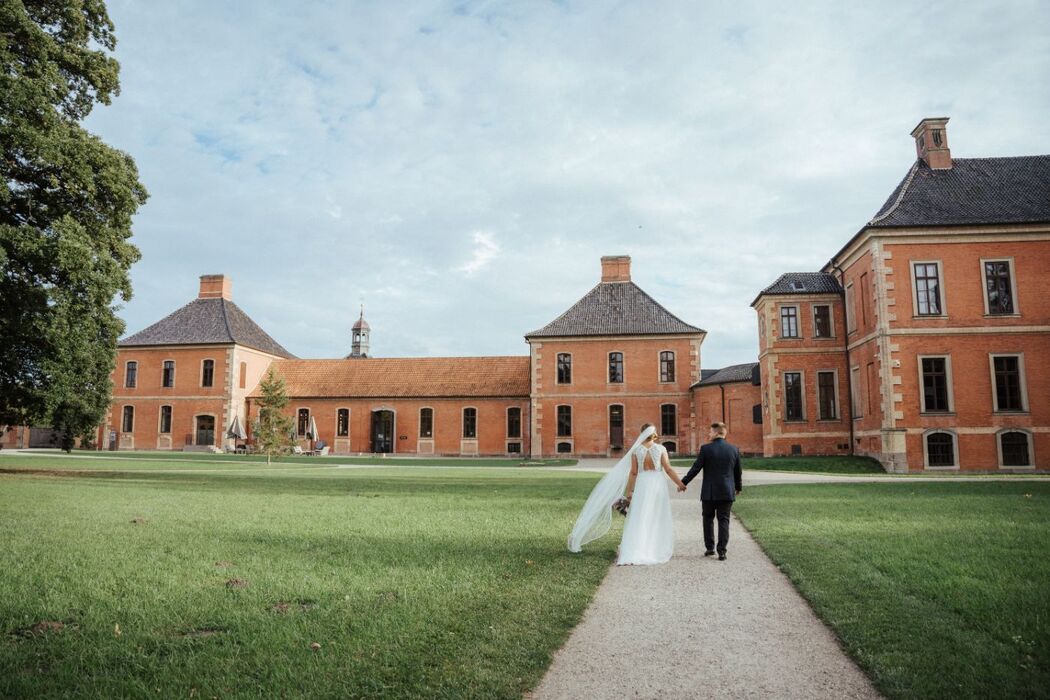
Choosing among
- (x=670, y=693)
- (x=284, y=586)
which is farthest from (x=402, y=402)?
(x=670, y=693)

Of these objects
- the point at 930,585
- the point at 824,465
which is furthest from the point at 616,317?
the point at 930,585

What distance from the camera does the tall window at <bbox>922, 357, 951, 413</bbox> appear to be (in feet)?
76.4

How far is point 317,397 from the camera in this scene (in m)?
43.0

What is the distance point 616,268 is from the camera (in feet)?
136

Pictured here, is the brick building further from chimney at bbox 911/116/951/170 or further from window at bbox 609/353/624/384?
window at bbox 609/353/624/384

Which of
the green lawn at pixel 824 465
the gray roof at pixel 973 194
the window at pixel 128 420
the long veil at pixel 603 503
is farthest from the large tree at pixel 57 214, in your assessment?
the window at pixel 128 420

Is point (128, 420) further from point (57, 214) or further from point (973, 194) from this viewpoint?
point (973, 194)

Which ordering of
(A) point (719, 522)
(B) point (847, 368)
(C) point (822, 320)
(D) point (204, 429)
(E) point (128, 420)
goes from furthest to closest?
(E) point (128, 420), (D) point (204, 429), (C) point (822, 320), (B) point (847, 368), (A) point (719, 522)

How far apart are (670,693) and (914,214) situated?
25.1m

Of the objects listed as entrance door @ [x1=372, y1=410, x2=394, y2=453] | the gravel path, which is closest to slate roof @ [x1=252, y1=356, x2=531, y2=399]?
entrance door @ [x1=372, y1=410, x2=394, y2=453]

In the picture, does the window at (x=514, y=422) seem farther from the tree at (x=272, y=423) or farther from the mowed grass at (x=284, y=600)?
the mowed grass at (x=284, y=600)

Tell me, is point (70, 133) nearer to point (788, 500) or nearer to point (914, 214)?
point (788, 500)

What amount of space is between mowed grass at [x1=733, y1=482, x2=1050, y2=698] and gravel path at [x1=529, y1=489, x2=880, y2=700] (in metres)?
0.22

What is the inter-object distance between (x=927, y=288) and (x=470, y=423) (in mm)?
25030
